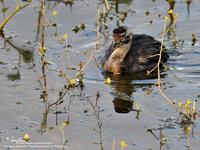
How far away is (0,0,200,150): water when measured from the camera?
10.0 meters

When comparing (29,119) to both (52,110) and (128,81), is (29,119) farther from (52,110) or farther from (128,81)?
(128,81)

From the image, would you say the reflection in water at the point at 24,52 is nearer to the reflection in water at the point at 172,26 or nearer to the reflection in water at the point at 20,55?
the reflection in water at the point at 20,55

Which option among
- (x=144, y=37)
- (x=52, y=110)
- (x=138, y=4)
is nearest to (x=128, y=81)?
(x=144, y=37)

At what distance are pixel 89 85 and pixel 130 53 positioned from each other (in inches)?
75.4

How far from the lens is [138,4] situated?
15922 millimetres

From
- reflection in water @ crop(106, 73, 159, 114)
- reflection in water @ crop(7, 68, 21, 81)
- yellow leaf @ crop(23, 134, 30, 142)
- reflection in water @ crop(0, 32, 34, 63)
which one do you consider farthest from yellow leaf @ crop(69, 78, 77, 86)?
reflection in water @ crop(0, 32, 34, 63)

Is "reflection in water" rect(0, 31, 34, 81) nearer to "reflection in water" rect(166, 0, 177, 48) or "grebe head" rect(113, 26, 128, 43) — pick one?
"grebe head" rect(113, 26, 128, 43)

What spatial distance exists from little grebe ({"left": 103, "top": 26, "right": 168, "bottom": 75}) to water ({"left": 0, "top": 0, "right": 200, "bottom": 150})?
0.97 ft

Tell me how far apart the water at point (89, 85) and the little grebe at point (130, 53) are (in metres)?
0.30

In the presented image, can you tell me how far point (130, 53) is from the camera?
45.2 feet

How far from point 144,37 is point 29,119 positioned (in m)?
3.98

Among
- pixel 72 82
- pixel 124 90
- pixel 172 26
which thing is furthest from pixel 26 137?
pixel 172 26

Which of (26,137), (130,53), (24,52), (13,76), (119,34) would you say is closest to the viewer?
(26,137)

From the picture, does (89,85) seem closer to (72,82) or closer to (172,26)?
(72,82)
